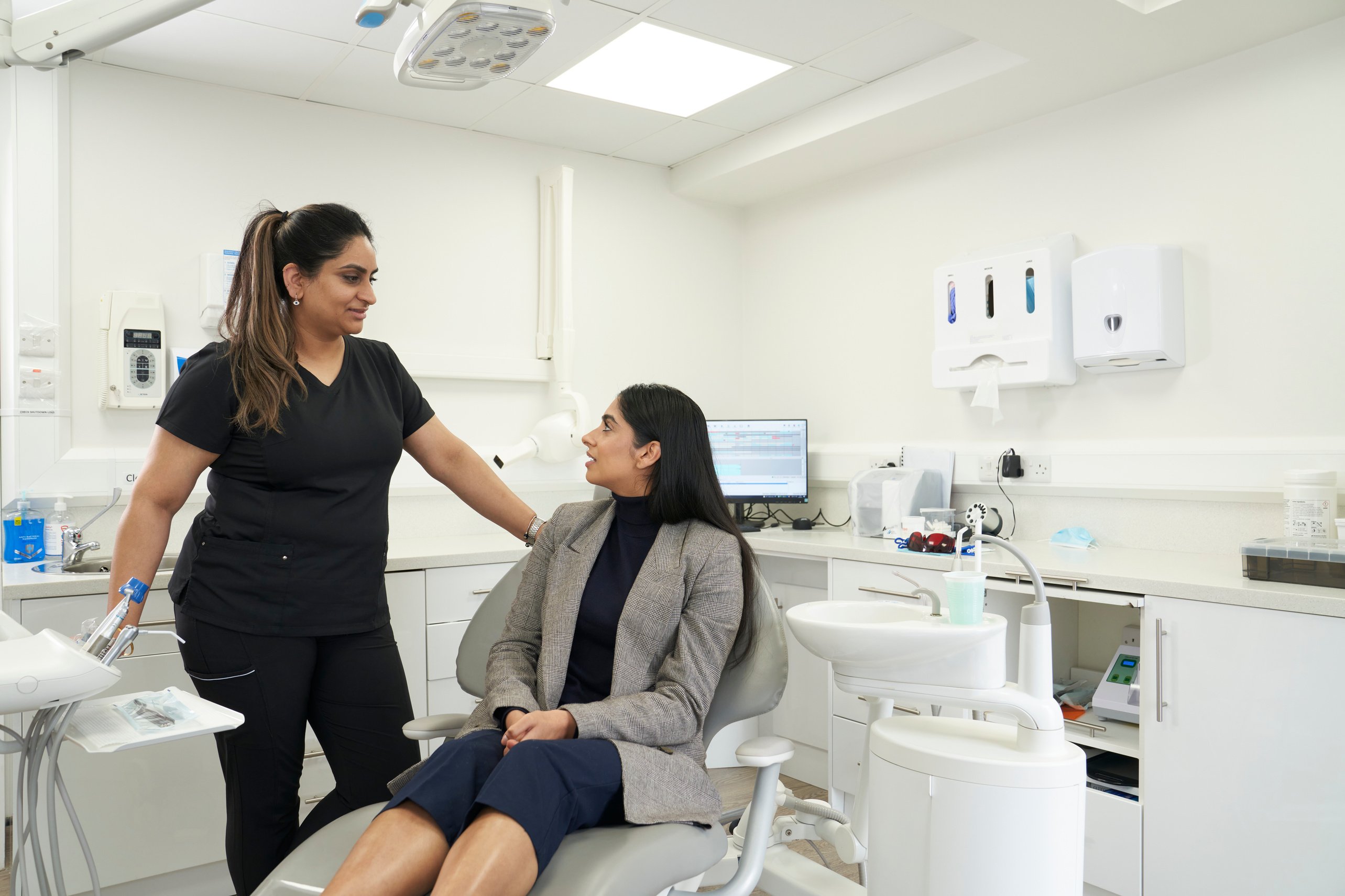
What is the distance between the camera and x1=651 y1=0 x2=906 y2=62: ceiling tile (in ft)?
8.59

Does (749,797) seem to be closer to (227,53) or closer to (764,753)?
(764,753)

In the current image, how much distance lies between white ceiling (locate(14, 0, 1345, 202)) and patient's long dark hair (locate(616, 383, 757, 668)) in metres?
1.19

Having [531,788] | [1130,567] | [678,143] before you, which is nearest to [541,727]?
[531,788]

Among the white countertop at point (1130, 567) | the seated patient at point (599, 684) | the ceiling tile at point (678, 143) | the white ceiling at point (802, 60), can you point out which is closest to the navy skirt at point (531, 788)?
the seated patient at point (599, 684)

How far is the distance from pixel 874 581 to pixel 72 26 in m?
2.26

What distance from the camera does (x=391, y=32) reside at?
2.70 meters

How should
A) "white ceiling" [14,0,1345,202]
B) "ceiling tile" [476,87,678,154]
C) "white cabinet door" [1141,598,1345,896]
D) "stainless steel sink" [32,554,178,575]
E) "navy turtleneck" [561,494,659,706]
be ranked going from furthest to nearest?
1. "ceiling tile" [476,87,678,154]
2. "stainless steel sink" [32,554,178,575]
3. "white ceiling" [14,0,1345,202]
4. "white cabinet door" [1141,598,1345,896]
5. "navy turtleneck" [561,494,659,706]

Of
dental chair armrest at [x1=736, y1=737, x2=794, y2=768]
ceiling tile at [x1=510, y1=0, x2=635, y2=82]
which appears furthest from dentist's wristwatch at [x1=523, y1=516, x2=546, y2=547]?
ceiling tile at [x1=510, y1=0, x2=635, y2=82]

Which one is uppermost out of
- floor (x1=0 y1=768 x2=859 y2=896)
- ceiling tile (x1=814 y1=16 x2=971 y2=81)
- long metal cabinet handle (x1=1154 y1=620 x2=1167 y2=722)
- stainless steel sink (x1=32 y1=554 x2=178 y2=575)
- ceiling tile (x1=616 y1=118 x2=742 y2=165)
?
ceiling tile (x1=814 y1=16 x2=971 y2=81)

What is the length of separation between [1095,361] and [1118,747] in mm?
1132

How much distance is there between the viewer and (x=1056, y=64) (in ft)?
8.71

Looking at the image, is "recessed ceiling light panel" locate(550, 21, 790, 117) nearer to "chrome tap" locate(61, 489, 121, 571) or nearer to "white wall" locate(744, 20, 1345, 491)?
"white wall" locate(744, 20, 1345, 491)

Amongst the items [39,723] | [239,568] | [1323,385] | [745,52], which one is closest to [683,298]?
Answer: [745,52]

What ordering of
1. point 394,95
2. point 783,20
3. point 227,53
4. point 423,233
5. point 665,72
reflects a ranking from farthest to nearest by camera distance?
point 423,233, point 394,95, point 665,72, point 227,53, point 783,20
